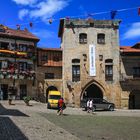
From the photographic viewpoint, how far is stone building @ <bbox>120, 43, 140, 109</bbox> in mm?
46688

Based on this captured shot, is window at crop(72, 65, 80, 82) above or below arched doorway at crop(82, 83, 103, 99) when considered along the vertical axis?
above

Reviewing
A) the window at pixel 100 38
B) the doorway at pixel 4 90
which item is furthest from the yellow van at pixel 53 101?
the window at pixel 100 38

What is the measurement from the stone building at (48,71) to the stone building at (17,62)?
1.08m

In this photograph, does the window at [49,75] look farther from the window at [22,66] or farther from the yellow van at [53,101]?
the yellow van at [53,101]

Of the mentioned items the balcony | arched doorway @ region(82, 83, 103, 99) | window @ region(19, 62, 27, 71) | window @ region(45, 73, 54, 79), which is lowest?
arched doorway @ region(82, 83, 103, 99)

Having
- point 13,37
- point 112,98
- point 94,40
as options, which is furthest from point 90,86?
point 13,37

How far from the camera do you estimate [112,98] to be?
153 feet

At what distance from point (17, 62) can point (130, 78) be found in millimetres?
15933

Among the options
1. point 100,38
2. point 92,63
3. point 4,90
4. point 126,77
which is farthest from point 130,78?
point 4,90

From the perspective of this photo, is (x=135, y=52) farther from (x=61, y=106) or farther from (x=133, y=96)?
(x=61, y=106)

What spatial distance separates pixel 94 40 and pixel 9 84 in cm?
1326

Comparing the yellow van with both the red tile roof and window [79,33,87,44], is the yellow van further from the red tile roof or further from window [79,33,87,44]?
the red tile roof

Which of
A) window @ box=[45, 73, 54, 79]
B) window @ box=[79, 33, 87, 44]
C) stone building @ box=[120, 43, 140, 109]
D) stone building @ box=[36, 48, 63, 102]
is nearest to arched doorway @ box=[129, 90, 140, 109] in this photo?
stone building @ box=[120, 43, 140, 109]

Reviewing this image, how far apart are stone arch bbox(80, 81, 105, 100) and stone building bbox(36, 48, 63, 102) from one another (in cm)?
396
